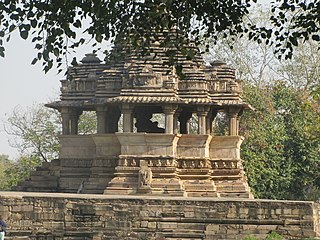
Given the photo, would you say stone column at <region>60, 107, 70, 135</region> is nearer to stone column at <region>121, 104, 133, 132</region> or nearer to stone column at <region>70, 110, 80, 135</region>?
stone column at <region>70, 110, 80, 135</region>

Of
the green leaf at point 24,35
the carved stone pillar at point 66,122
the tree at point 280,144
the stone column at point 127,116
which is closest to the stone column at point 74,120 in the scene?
the carved stone pillar at point 66,122

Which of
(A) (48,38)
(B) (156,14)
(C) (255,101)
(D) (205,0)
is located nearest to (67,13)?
(A) (48,38)

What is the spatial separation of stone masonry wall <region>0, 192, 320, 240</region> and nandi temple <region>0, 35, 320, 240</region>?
15mm

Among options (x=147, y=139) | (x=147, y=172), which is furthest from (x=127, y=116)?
(x=147, y=172)

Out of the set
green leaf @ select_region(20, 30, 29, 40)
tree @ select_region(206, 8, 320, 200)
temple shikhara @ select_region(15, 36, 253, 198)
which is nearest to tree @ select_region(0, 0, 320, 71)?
green leaf @ select_region(20, 30, 29, 40)

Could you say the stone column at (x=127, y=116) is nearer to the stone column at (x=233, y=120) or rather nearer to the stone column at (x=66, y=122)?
the stone column at (x=66, y=122)

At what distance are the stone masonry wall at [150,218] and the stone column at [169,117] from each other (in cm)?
351

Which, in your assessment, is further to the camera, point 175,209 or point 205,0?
point 175,209

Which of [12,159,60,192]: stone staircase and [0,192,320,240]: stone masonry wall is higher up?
[12,159,60,192]: stone staircase

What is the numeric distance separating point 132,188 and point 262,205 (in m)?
3.85

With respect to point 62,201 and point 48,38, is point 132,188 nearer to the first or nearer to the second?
point 62,201

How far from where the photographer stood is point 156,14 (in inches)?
337

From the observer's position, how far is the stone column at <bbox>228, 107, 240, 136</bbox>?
59.2ft

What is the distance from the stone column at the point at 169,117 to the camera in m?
16.8
